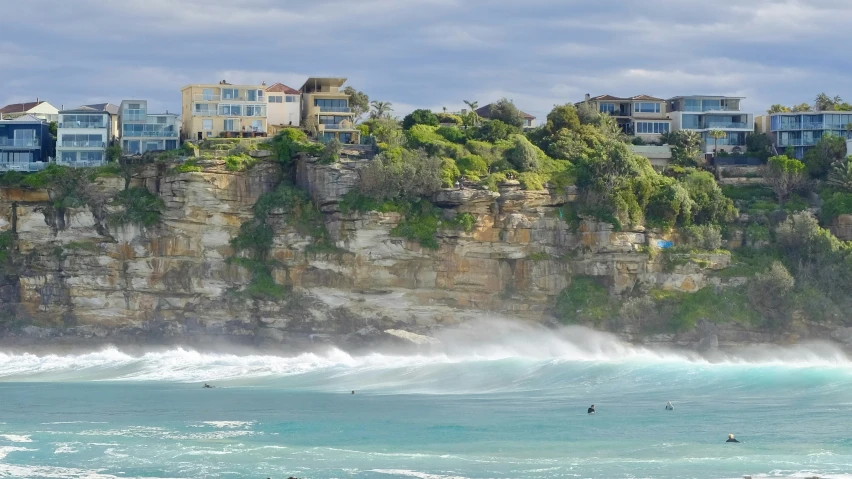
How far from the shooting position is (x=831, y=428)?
47.8 meters

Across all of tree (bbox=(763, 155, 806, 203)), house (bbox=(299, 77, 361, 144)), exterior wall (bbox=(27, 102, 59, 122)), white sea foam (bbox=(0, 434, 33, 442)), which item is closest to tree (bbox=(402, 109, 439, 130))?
house (bbox=(299, 77, 361, 144))

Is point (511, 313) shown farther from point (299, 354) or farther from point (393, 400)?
point (393, 400)

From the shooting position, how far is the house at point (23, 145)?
74562 millimetres

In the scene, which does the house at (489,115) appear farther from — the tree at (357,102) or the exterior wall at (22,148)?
the exterior wall at (22,148)

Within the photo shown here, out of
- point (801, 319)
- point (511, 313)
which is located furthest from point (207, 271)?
point (801, 319)

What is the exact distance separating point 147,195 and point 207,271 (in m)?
5.16

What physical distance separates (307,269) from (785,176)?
26.7 m

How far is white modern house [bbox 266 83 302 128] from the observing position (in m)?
78.8

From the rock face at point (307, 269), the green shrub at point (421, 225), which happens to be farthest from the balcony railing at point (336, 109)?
the green shrub at point (421, 225)

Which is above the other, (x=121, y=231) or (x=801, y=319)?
(x=121, y=231)

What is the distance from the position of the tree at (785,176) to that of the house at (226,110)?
28.3 m

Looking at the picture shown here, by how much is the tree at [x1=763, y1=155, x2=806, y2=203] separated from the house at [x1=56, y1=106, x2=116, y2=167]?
120ft

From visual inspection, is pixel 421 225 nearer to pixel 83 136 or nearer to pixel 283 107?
pixel 283 107

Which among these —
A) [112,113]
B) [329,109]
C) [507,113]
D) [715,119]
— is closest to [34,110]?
[112,113]
